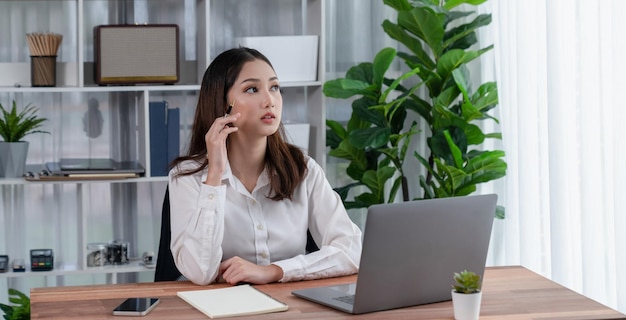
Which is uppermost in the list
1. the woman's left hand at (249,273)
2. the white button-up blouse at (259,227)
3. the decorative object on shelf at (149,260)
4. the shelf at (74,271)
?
the white button-up blouse at (259,227)

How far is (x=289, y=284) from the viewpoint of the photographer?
89.6 inches

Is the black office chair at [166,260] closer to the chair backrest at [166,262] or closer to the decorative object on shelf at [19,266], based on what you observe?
the chair backrest at [166,262]

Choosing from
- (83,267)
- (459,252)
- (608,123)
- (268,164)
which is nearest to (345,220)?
(268,164)

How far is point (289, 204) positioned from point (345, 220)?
17cm

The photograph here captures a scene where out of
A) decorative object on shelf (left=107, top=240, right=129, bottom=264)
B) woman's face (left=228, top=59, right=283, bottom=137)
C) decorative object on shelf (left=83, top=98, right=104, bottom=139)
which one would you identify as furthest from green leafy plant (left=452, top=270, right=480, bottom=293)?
decorative object on shelf (left=83, top=98, right=104, bottom=139)

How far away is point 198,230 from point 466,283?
79 centimetres

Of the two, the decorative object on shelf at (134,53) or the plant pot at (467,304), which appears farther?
the decorative object on shelf at (134,53)

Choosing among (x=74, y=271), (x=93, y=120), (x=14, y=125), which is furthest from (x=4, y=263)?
(x=93, y=120)

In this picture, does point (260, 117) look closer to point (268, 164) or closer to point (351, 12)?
point (268, 164)

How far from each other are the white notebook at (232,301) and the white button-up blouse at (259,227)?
0.47 feet

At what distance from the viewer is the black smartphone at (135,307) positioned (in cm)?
194

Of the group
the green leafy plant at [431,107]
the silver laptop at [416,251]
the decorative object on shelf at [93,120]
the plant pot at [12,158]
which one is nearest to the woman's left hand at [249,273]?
the silver laptop at [416,251]

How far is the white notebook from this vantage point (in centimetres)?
194

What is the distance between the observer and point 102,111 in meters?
3.99
